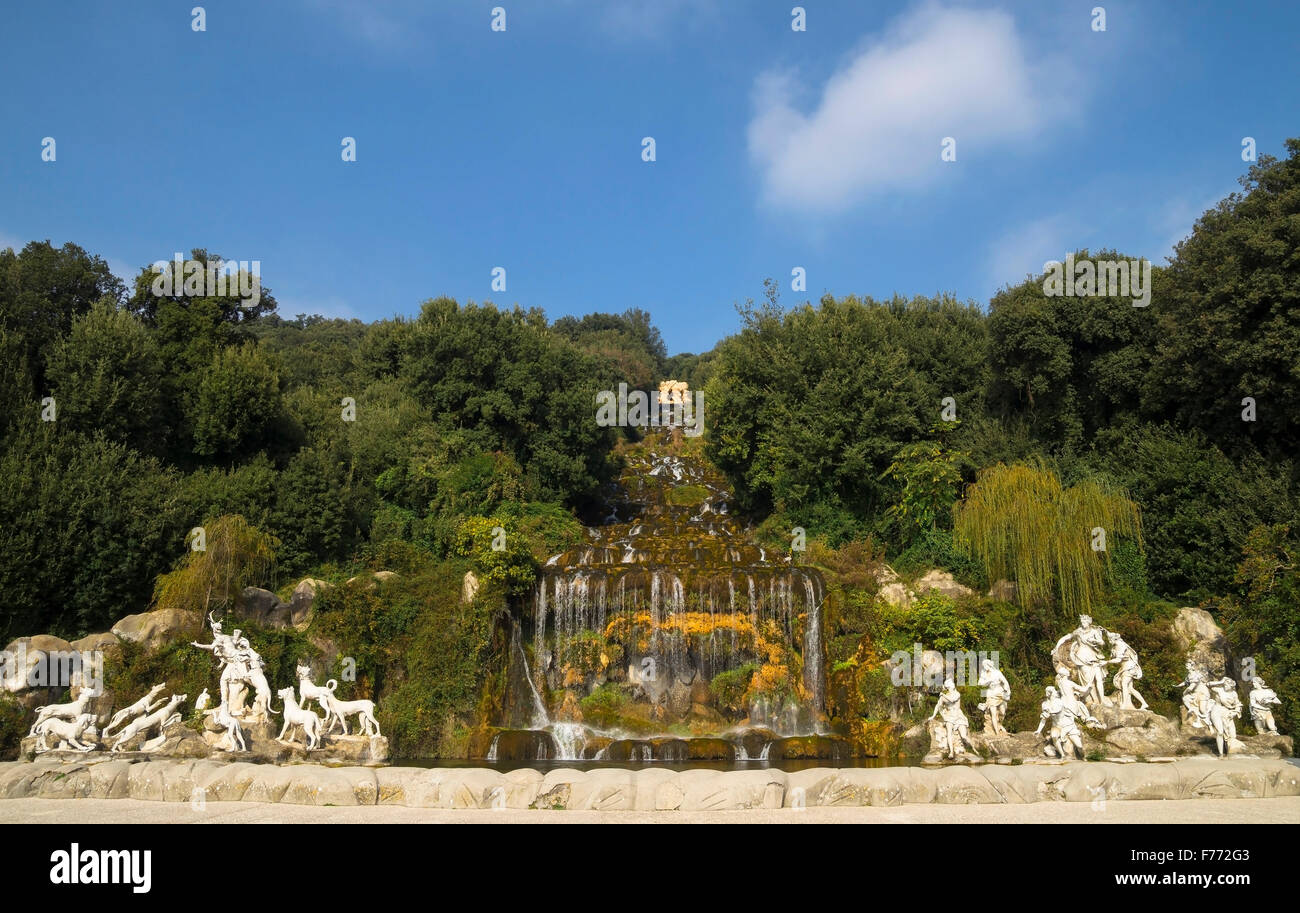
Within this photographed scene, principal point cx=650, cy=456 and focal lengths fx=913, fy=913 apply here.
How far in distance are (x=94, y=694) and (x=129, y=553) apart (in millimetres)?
5385

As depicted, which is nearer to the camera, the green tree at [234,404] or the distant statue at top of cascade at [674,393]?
the green tree at [234,404]

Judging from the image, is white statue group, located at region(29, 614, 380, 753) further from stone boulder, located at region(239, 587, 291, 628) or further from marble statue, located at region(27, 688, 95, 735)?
stone boulder, located at region(239, 587, 291, 628)

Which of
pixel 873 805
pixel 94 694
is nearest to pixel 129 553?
pixel 94 694

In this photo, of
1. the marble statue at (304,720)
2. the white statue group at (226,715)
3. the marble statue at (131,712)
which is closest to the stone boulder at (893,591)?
the white statue group at (226,715)

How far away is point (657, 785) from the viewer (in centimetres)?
1155

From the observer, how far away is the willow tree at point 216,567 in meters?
22.8

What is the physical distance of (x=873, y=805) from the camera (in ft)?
38.8

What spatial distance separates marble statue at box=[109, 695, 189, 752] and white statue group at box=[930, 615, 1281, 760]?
48.1 ft

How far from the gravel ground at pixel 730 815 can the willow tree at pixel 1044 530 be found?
1079 centimetres

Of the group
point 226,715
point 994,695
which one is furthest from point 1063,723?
point 226,715

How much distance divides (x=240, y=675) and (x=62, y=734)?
3076 millimetres

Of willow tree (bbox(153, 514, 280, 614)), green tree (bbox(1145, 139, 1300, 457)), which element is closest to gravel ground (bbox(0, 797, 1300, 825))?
willow tree (bbox(153, 514, 280, 614))

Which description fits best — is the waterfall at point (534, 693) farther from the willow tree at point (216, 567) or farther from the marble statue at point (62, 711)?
the marble statue at point (62, 711)

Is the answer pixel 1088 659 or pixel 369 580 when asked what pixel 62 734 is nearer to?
pixel 369 580
